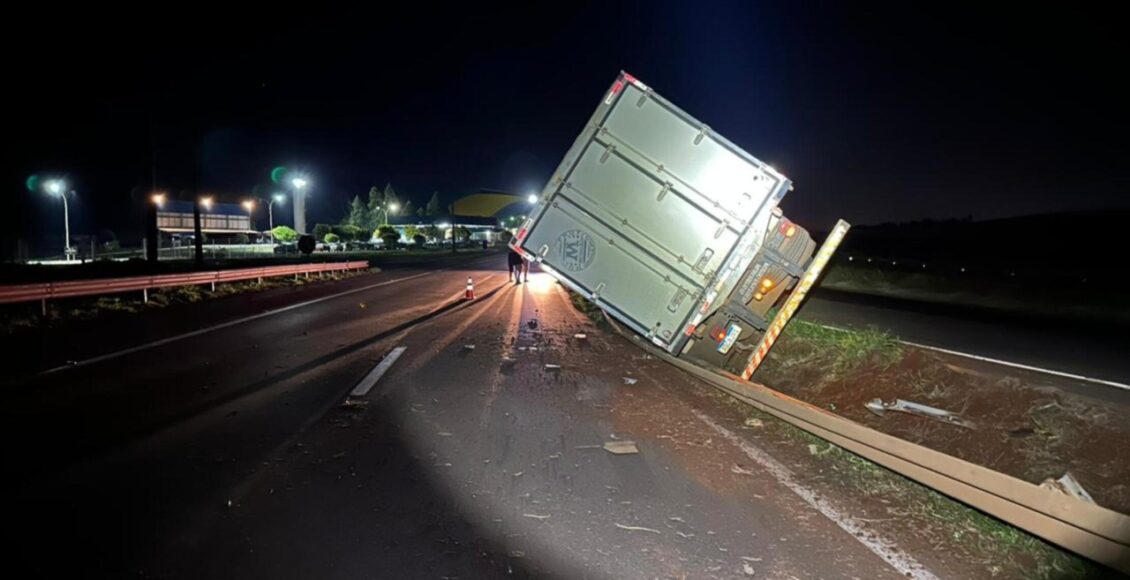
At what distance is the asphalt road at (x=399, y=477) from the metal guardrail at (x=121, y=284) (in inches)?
214

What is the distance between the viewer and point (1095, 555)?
10.2ft

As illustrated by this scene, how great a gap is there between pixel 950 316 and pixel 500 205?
141 m

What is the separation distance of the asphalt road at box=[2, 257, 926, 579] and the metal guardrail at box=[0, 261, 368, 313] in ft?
22.0

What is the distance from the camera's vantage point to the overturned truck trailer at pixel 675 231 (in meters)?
7.87

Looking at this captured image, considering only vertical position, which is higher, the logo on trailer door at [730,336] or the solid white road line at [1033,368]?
the solid white road line at [1033,368]

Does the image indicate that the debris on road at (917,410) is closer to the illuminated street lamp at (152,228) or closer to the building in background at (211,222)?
the illuminated street lamp at (152,228)

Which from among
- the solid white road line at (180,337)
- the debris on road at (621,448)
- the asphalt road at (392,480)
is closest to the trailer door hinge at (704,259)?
the asphalt road at (392,480)

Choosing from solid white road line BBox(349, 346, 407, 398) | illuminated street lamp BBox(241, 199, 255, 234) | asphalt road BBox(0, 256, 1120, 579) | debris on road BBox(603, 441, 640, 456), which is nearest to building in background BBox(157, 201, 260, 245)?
illuminated street lamp BBox(241, 199, 255, 234)

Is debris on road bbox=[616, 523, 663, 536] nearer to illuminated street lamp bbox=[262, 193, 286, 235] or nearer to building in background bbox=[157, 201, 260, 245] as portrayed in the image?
illuminated street lamp bbox=[262, 193, 286, 235]

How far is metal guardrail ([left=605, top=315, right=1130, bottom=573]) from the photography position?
Answer: 3.04m

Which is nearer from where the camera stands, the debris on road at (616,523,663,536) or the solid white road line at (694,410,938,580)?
the solid white road line at (694,410,938,580)

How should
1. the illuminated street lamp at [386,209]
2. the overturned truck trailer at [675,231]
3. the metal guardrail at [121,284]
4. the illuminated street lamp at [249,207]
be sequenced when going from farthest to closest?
the illuminated street lamp at [386,209] → the illuminated street lamp at [249,207] → the metal guardrail at [121,284] → the overturned truck trailer at [675,231]

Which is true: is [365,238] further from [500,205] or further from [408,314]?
[408,314]

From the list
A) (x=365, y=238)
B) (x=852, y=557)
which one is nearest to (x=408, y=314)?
(x=852, y=557)
